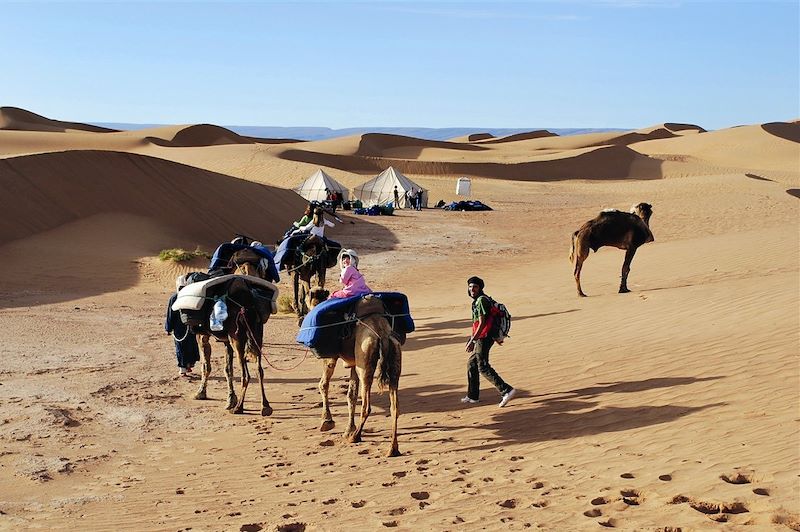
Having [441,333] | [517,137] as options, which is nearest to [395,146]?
[517,137]

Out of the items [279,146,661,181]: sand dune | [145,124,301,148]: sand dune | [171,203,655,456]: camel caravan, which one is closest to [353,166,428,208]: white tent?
[279,146,661,181]: sand dune

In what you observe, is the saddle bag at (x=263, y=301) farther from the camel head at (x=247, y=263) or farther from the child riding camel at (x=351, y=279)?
the camel head at (x=247, y=263)

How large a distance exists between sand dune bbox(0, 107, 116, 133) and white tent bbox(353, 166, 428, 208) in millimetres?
54932

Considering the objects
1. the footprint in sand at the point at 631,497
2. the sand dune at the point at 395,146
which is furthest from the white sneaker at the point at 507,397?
the sand dune at the point at 395,146

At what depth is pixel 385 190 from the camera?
48.1 m

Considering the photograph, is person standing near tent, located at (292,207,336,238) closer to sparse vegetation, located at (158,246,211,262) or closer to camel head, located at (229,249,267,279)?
camel head, located at (229,249,267,279)

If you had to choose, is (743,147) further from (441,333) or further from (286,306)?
(441,333)

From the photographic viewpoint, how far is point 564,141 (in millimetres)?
111500

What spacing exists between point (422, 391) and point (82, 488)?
4917 millimetres

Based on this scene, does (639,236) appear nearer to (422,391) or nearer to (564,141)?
(422,391)

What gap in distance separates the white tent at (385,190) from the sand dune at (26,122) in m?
54.9

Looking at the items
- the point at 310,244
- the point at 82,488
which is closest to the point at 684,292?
the point at 310,244

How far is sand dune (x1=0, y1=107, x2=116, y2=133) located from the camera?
92.1 metres

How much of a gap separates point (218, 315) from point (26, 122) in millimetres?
95409
